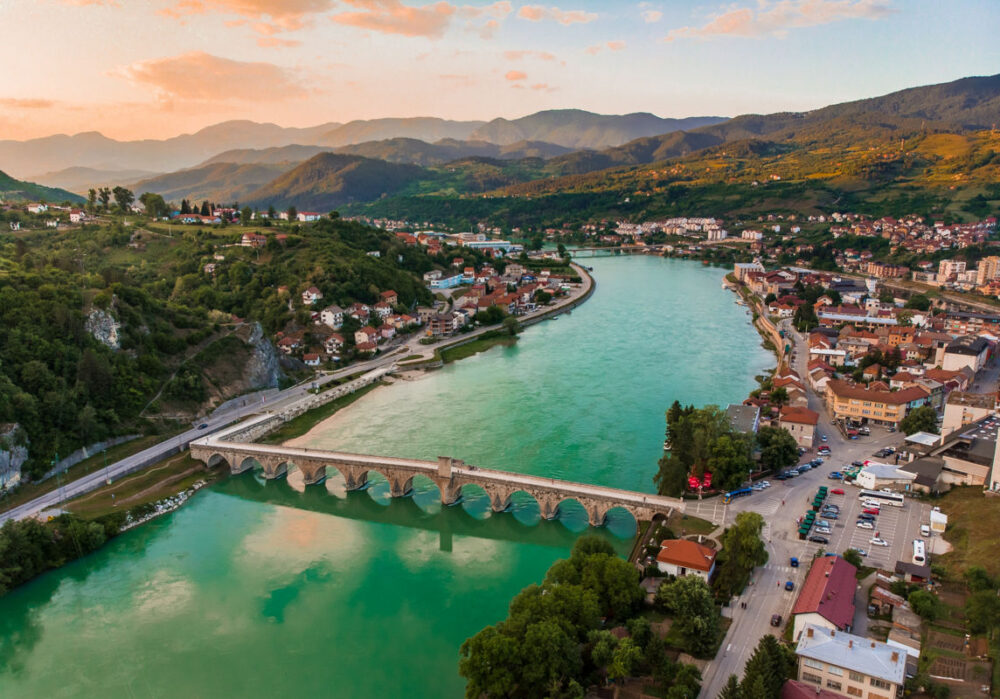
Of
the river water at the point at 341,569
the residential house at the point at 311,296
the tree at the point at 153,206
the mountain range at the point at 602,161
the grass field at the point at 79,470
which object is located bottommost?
the river water at the point at 341,569

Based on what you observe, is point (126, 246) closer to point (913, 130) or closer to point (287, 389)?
point (287, 389)

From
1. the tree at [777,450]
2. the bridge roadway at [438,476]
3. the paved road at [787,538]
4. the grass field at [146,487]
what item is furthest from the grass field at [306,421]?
the tree at [777,450]

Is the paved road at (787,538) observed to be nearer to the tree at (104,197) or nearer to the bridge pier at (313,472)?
the bridge pier at (313,472)

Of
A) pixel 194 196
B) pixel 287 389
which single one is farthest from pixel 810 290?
pixel 194 196

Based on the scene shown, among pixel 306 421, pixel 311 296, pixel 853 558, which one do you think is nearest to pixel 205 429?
pixel 306 421

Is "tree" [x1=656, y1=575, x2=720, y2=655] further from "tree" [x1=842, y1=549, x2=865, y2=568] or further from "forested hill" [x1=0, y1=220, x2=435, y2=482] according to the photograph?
"forested hill" [x1=0, y1=220, x2=435, y2=482]

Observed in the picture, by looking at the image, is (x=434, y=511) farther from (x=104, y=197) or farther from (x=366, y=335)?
(x=104, y=197)

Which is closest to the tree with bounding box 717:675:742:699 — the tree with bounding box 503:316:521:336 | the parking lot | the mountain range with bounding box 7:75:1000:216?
the parking lot
